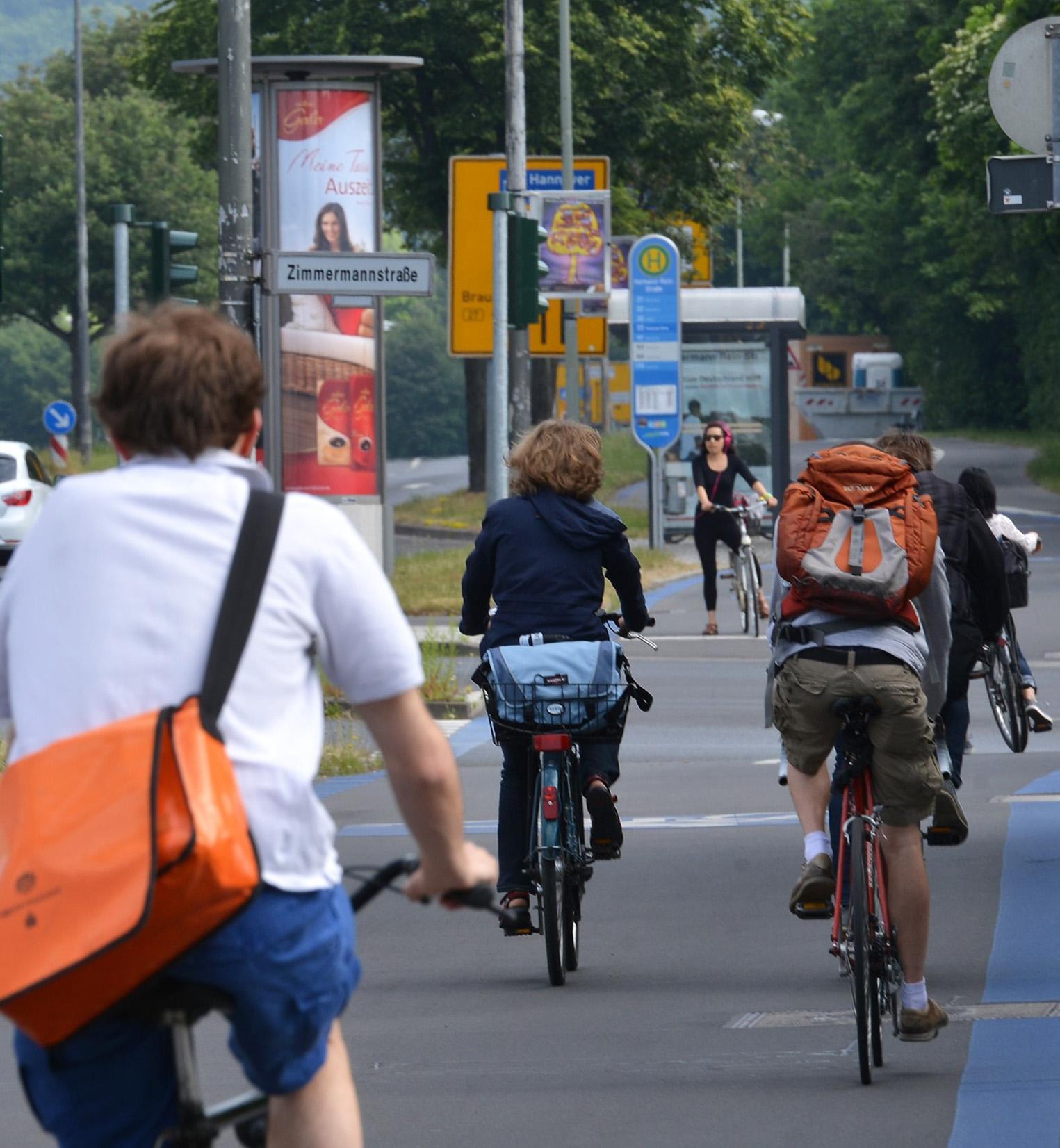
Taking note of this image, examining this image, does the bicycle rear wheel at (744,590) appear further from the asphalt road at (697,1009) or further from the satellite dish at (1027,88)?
the satellite dish at (1027,88)

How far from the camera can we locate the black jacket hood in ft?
23.0

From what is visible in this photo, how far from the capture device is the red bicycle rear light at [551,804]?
22.5 feet

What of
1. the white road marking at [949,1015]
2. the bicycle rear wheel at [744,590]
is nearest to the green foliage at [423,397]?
the bicycle rear wheel at [744,590]

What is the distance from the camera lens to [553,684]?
6891mm

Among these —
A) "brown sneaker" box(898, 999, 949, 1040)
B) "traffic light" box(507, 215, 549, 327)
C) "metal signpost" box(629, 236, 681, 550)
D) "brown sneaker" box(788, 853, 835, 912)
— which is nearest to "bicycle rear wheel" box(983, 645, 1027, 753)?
"brown sneaker" box(788, 853, 835, 912)

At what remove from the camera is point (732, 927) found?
297 inches

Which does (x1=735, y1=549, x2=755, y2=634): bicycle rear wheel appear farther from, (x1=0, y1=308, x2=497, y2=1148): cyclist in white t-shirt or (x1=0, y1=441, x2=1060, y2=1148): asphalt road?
(x1=0, y1=308, x2=497, y2=1148): cyclist in white t-shirt

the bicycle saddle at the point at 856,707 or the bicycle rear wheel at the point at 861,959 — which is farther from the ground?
the bicycle saddle at the point at 856,707

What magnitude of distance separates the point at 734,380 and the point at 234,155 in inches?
631

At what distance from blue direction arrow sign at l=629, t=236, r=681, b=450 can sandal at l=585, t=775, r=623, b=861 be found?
1889cm

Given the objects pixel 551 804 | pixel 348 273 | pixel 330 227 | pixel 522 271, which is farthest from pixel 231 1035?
pixel 522 271

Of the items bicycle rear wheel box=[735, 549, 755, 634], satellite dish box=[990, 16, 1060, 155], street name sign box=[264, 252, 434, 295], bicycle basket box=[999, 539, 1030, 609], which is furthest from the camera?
bicycle rear wheel box=[735, 549, 755, 634]

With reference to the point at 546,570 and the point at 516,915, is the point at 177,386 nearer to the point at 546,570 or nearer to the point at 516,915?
the point at 546,570

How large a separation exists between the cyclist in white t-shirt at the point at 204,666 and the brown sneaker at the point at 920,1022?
2858 millimetres
